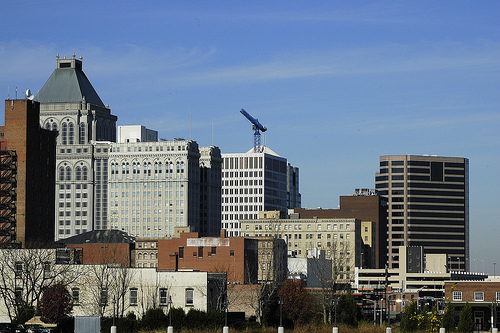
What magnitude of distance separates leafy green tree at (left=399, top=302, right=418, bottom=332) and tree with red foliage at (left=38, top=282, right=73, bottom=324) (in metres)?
40.3

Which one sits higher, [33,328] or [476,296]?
[476,296]

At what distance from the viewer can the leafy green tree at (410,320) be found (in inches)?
4440

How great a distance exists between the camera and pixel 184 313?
110375 millimetres

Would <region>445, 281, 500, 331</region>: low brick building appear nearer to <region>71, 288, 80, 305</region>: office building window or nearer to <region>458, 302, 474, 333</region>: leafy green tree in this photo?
<region>458, 302, 474, 333</region>: leafy green tree

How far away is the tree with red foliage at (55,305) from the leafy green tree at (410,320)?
40.3 meters

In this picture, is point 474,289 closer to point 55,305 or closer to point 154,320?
point 154,320

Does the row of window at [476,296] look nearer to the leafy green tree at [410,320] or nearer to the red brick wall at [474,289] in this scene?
the red brick wall at [474,289]

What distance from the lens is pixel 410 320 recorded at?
114m

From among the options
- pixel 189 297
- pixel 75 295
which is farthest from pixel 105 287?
pixel 189 297

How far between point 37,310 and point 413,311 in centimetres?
4643

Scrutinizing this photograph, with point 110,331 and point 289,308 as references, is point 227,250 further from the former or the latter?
point 110,331

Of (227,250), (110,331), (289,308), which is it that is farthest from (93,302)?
(227,250)

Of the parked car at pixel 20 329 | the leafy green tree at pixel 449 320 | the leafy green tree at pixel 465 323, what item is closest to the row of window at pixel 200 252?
the leafy green tree at pixel 449 320

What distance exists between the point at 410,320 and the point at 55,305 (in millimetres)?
42840
